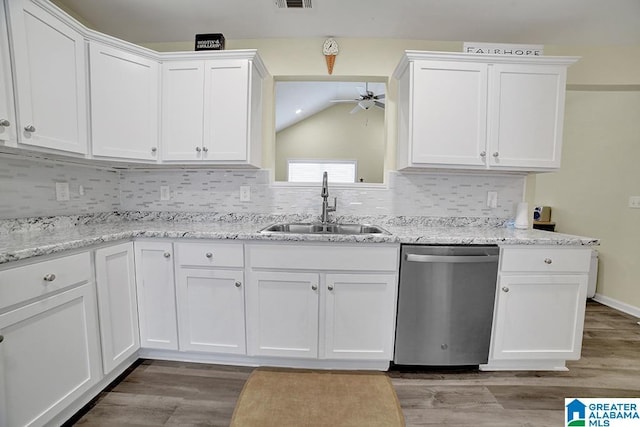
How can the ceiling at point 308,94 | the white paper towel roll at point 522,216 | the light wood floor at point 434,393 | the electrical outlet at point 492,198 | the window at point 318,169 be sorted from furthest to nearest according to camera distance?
the window at point 318,169 < the ceiling at point 308,94 < the electrical outlet at point 492,198 < the white paper towel roll at point 522,216 < the light wood floor at point 434,393

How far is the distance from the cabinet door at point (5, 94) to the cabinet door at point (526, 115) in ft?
8.87

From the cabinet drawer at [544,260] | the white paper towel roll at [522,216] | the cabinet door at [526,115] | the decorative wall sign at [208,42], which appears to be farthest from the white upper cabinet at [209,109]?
the white paper towel roll at [522,216]

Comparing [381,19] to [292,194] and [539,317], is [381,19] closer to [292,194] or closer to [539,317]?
[292,194]

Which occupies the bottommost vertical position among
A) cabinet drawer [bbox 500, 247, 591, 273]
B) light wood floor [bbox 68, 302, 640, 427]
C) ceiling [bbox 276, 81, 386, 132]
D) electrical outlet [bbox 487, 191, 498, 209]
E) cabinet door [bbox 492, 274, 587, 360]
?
light wood floor [bbox 68, 302, 640, 427]

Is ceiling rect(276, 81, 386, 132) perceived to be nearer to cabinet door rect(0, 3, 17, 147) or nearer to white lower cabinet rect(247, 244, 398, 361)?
cabinet door rect(0, 3, 17, 147)

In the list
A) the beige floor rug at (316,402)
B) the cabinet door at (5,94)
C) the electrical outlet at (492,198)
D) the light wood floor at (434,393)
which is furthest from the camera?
the electrical outlet at (492,198)

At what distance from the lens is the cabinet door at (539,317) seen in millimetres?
1700

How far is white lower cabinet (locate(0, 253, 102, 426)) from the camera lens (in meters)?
1.07

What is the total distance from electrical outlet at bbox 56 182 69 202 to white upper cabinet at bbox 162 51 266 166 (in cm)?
64

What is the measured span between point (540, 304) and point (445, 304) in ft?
2.07

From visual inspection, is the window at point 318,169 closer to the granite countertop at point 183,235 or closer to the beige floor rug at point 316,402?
the granite countertop at point 183,235

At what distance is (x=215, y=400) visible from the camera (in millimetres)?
1511

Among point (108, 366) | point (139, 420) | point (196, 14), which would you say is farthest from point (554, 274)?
point (196, 14)

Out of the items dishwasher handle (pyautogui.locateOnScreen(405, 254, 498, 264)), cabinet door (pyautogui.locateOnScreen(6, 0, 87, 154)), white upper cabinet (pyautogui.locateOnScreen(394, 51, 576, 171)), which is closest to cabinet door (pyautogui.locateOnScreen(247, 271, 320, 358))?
dishwasher handle (pyautogui.locateOnScreen(405, 254, 498, 264))
